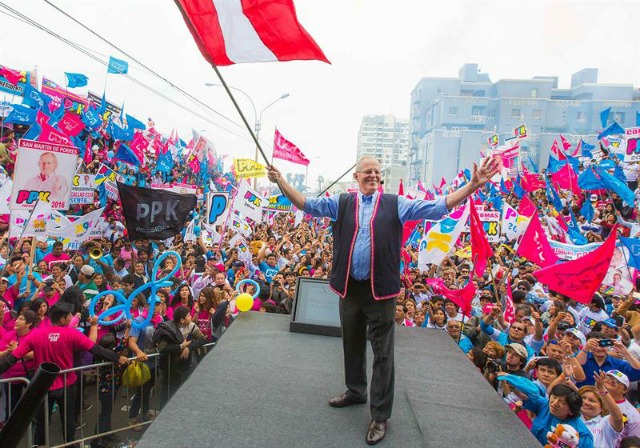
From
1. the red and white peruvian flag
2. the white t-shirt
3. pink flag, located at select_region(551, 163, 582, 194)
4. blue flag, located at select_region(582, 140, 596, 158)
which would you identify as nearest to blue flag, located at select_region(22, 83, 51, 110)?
the red and white peruvian flag

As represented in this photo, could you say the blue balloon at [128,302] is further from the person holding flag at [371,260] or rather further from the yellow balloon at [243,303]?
the person holding flag at [371,260]

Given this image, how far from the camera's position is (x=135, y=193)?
7.11m

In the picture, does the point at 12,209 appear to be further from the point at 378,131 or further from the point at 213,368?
the point at 378,131

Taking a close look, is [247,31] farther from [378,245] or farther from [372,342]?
[372,342]

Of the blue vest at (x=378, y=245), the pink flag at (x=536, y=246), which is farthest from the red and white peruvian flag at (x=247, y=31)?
the pink flag at (x=536, y=246)

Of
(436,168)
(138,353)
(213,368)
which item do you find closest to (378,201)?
(213,368)

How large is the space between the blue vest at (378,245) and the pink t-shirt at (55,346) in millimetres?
3015

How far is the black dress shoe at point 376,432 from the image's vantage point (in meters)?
2.38

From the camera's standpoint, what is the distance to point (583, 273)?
5.20 meters

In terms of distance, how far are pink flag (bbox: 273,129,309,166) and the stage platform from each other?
11.3 metres

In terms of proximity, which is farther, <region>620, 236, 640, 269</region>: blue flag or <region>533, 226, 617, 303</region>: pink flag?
<region>620, 236, 640, 269</region>: blue flag

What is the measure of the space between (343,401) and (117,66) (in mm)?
16031

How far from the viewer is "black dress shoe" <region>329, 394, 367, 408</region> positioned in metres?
2.73

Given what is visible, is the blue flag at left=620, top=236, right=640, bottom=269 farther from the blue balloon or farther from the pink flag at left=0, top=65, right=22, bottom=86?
the pink flag at left=0, top=65, right=22, bottom=86
